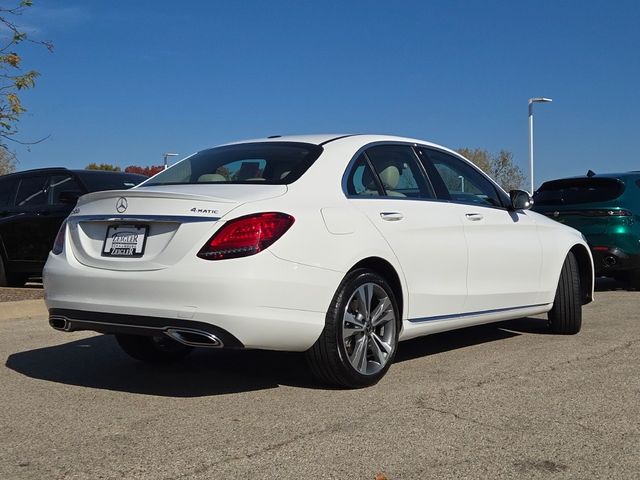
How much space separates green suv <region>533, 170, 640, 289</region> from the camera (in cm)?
1000

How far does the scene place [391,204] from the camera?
5250 millimetres

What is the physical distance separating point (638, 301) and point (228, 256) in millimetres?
6722

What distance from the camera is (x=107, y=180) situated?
407 inches

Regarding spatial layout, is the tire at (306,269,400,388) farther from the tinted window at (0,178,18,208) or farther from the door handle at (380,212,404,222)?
the tinted window at (0,178,18,208)

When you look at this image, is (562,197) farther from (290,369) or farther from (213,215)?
(213,215)

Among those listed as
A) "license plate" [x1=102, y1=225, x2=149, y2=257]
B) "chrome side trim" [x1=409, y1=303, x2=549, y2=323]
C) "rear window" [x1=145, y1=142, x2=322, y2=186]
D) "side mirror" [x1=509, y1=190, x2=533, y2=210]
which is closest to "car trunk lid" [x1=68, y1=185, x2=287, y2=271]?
"license plate" [x1=102, y1=225, x2=149, y2=257]

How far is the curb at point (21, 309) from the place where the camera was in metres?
8.42

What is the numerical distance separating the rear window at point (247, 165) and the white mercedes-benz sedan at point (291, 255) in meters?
0.01

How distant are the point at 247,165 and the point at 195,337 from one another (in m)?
1.36

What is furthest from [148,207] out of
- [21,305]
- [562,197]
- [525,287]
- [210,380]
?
[562,197]

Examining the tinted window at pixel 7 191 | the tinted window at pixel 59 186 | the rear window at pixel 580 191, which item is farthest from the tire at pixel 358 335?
the tinted window at pixel 7 191

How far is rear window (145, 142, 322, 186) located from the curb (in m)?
3.65

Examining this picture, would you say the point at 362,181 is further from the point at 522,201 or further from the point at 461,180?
the point at 522,201

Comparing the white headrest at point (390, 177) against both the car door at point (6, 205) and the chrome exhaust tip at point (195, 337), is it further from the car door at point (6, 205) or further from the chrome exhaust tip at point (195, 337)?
the car door at point (6, 205)
